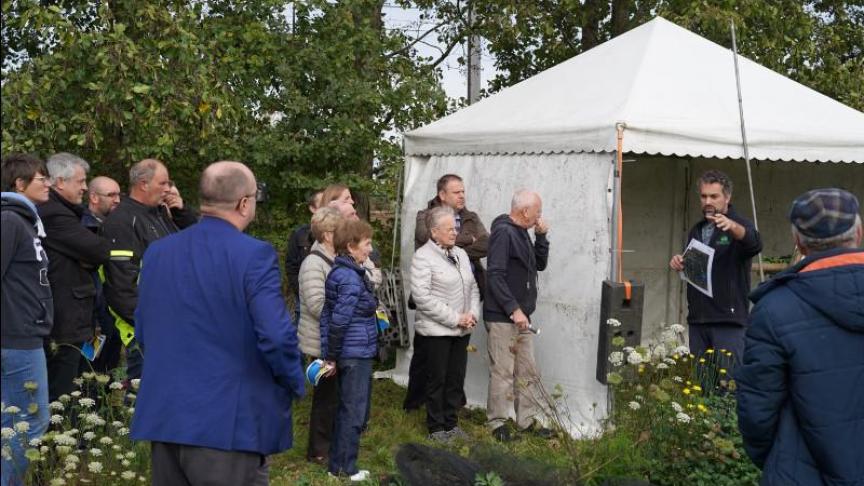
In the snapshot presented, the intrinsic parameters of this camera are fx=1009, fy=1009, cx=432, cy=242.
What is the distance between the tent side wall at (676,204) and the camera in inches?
368

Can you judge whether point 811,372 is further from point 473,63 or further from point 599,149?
point 473,63

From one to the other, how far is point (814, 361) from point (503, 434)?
376 cm

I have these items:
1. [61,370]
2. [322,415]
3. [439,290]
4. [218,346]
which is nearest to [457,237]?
[439,290]

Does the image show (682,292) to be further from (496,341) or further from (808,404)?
(808,404)

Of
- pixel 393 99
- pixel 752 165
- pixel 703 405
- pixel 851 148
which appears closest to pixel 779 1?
pixel 752 165

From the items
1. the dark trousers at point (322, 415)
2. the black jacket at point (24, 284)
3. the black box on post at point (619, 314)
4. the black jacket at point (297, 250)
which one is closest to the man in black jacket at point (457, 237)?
the black jacket at point (297, 250)

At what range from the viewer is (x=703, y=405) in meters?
5.13

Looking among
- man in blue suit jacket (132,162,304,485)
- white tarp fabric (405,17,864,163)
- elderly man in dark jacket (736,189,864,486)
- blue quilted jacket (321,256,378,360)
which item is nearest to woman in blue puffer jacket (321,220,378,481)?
blue quilted jacket (321,256,378,360)

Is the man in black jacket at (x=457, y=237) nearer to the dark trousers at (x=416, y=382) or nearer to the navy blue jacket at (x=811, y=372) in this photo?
the dark trousers at (x=416, y=382)

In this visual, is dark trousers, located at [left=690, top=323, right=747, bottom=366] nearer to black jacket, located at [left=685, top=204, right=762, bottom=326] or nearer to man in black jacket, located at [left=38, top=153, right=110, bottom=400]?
black jacket, located at [left=685, top=204, right=762, bottom=326]

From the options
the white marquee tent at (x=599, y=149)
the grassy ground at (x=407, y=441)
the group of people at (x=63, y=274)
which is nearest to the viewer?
the group of people at (x=63, y=274)

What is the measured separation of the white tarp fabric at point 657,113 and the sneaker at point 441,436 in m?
2.16

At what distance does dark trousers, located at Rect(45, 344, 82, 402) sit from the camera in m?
5.45

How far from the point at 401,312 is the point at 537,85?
227 centimetres
